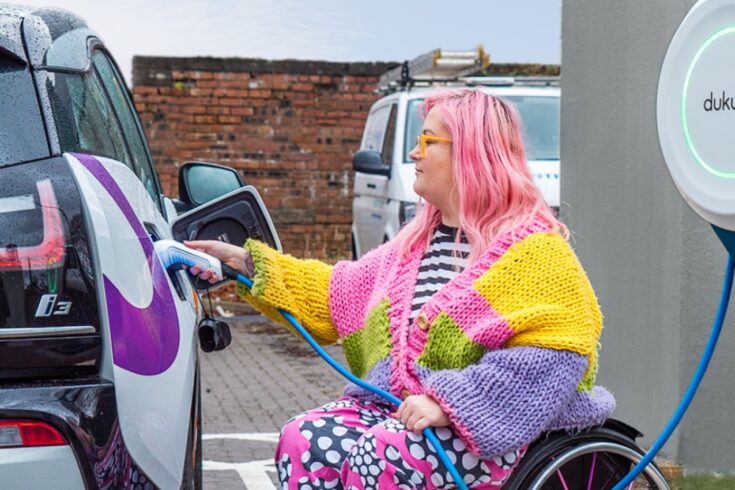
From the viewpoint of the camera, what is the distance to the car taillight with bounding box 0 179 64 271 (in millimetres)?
2393

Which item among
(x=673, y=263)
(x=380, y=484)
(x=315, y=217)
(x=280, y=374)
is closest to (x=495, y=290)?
(x=380, y=484)

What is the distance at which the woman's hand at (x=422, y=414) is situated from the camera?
2.81 meters

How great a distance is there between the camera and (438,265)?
127 inches

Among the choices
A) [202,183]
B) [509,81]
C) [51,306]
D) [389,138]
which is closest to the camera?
[51,306]

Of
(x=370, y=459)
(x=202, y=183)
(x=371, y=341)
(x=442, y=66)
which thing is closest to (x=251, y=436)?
(x=202, y=183)

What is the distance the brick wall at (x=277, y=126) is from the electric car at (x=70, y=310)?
36.7ft

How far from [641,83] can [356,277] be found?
271 cm

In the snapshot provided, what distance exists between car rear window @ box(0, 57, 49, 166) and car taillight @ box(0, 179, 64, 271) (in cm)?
9

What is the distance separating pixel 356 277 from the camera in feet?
11.1

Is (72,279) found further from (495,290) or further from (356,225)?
(356,225)

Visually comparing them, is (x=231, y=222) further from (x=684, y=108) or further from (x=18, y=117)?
(x=684, y=108)

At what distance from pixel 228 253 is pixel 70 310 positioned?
0.98 meters

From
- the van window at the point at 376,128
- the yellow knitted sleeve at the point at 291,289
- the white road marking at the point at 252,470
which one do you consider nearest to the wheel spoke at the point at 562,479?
the yellow knitted sleeve at the point at 291,289

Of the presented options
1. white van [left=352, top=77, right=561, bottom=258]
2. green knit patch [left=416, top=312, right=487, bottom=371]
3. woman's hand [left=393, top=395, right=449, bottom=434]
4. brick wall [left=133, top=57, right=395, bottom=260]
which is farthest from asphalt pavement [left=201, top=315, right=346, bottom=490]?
woman's hand [left=393, top=395, right=449, bottom=434]
